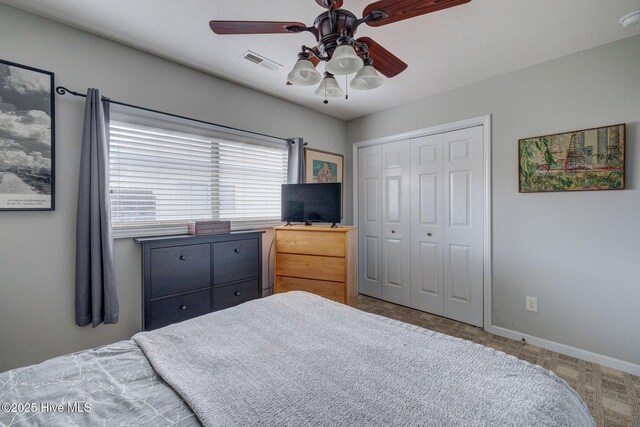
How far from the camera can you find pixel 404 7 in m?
1.25

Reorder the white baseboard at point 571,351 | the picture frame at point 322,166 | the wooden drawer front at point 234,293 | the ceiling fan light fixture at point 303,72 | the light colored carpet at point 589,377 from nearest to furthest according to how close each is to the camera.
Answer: the ceiling fan light fixture at point 303,72 < the light colored carpet at point 589,377 < the white baseboard at point 571,351 < the wooden drawer front at point 234,293 < the picture frame at point 322,166

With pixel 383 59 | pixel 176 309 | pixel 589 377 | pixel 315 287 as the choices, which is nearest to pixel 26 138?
pixel 176 309

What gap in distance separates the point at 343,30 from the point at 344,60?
0.42 feet

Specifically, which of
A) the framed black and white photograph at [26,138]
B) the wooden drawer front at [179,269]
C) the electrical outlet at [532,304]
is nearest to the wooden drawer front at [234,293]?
the wooden drawer front at [179,269]

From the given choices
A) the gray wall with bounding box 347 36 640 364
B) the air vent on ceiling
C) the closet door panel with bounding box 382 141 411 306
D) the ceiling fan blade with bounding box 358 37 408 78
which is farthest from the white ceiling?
the closet door panel with bounding box 382 141 411 306

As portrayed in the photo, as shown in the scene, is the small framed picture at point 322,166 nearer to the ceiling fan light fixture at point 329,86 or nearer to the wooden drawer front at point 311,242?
the wooden drawer front at point 311,242

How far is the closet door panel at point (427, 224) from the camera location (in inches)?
124

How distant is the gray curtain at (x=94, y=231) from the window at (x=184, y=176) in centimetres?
19

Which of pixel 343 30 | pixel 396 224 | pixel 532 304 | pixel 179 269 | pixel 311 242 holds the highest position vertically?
pixel 343 30

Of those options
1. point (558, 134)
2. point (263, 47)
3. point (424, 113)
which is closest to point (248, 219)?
point (263, 47)

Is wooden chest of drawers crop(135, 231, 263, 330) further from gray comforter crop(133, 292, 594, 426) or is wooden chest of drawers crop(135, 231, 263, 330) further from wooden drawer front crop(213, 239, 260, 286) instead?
gray comforter crop(133, 292, 594, 426)

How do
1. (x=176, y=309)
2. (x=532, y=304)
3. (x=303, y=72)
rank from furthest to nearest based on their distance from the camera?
(x=532, y=304) → (x=176, y=309) → (x=303, y=72)

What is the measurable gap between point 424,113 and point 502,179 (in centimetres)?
112

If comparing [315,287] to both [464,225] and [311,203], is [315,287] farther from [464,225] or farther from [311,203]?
[464,225]
